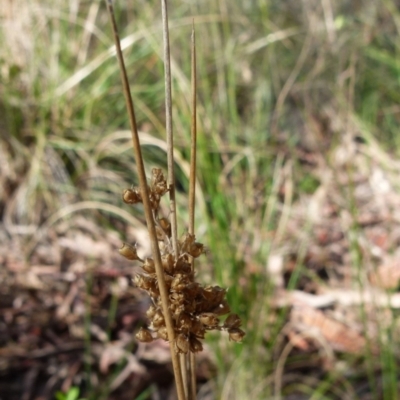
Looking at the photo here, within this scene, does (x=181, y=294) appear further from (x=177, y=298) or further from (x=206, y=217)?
(x=206, y=217)

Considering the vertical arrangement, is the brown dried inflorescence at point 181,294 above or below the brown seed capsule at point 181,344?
above

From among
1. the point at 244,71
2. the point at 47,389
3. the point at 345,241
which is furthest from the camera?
the point at 244,71

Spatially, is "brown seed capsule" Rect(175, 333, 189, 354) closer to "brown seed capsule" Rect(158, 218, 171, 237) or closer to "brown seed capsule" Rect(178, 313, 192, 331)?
"brown seed capsule" Rect(178, 313, 192, 331)

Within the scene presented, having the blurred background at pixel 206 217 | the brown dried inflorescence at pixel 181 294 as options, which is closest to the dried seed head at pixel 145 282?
the brown dried inflorescence at pixel 181 294

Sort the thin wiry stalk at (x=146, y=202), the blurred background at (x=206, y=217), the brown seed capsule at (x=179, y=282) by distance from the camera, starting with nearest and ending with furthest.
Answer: the thin wiry stalk at (x=146, y=202), the brown seed capsule at (x=179, y=282), the blurred background at (x=206, y=217)

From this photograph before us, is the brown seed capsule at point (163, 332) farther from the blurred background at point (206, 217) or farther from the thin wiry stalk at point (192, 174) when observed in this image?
the blurred background at point (206, 217)

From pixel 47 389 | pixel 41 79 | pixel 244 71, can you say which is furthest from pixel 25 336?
pixel 244 71

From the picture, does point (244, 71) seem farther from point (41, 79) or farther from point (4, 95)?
point (4, 95)
